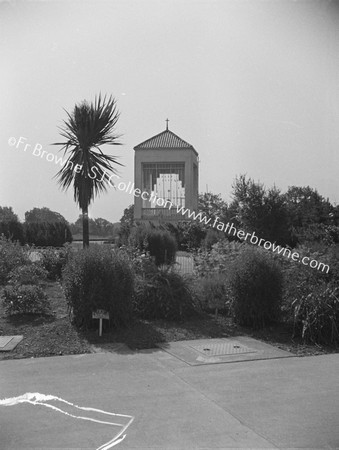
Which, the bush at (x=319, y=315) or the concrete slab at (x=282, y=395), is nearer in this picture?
the concrete slab at (x=282, y=395)

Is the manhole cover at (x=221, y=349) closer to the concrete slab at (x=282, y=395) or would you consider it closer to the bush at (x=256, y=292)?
the concrete slab at (x=282, y=395)

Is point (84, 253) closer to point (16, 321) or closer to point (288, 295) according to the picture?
point (16, 321)

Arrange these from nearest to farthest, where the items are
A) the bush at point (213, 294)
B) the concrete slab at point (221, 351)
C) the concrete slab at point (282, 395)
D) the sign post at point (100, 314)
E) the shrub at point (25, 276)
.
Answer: the concrete slab at point (282, 395)
the concrete slab at point (221, 351)
the sign post at point (100, 314)
the bush at point (213, 294)
the shrub at point (25, 276)

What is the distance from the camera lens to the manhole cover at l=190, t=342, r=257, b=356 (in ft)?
22.0

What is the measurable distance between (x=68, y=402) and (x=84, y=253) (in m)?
3.69

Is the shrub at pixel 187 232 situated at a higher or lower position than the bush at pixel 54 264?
higher

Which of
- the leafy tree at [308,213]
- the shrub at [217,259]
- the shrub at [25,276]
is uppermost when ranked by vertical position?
the leafy tree at [308,213]

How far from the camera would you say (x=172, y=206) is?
29.5m

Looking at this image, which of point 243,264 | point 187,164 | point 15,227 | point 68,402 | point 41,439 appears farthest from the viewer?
point 15,227

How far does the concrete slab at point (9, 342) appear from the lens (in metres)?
6.64

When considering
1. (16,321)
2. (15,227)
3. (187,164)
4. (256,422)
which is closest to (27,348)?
(16,321)

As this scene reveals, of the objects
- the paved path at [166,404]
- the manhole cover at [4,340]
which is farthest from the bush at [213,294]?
the manhole cover at [4,340]

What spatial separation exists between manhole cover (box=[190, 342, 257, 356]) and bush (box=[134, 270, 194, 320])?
1754 millimetres

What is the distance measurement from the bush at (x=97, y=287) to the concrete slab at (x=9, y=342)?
0.99 meters
